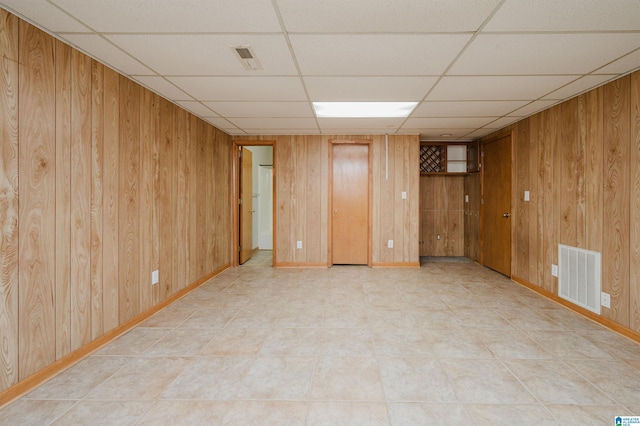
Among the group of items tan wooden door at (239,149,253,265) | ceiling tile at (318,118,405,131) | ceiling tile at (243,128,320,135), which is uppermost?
ceiling tile at (243,128,320,135)

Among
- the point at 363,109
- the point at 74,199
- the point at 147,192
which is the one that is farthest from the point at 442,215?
the point at 74,199

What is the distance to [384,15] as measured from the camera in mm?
1656

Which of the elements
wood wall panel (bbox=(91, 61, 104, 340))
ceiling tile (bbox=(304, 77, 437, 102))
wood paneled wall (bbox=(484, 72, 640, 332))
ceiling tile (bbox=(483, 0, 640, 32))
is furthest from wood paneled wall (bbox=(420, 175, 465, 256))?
wood wall panel (bbox=(91, 61, 104, 340))

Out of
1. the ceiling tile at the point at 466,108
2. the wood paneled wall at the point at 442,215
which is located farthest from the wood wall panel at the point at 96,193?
the wood paneled wall at the point at 442,215

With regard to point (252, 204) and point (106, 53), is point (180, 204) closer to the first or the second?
point (106, 53)

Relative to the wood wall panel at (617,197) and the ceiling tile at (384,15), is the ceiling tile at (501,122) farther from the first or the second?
the ceiling tile at (384,15)

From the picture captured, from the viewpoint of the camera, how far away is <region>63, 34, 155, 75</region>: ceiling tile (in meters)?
1.92

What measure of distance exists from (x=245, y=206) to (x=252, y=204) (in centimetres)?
64

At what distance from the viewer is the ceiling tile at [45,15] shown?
5.17 ft

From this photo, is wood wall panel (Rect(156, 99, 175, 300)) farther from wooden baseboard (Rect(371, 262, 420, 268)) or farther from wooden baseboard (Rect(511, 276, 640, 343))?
wooden baseboard (Rect(511, 276, 640, 343))

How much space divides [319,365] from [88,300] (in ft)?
5.55

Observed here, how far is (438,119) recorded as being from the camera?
3.85 meters

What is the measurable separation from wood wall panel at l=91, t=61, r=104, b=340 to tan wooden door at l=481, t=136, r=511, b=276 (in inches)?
182

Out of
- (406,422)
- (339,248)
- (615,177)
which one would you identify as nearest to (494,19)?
(615,177)
